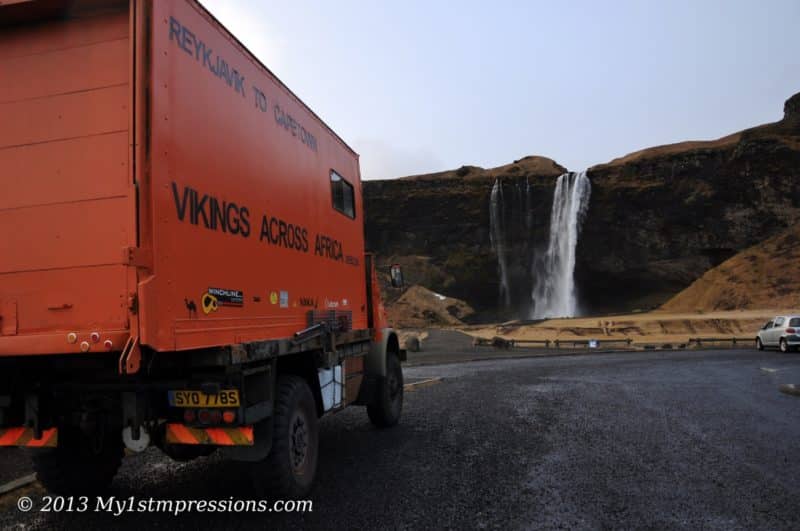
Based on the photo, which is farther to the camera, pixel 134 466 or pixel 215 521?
pixel 134 466

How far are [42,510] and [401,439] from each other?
161 inches

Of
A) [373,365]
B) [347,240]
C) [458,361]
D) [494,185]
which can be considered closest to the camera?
[347,240]

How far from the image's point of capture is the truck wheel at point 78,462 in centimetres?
488

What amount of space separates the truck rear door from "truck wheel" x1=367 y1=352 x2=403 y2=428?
488cm

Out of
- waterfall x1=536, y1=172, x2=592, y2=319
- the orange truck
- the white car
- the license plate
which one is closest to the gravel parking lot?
the orange truck

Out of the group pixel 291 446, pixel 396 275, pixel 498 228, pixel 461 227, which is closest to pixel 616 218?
pixel 498 228

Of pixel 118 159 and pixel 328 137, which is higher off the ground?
pixel 328 137

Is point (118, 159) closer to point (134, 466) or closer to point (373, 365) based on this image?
point (134, 466)

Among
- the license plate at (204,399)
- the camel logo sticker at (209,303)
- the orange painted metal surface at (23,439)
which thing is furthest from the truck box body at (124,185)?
the orange painted metal surface at (23,439)

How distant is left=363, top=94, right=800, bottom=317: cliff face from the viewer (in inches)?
2190

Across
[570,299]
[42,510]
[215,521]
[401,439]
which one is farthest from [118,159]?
[570,299]

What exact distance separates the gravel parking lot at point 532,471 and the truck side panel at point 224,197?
1727mm

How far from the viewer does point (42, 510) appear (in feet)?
16.6

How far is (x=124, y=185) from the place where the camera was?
13.1ft
